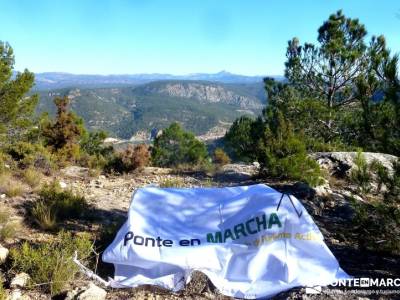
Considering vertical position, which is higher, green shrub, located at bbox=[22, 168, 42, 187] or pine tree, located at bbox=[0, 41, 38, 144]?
pine tree, located at bbox=[0, 41, 38, 144]

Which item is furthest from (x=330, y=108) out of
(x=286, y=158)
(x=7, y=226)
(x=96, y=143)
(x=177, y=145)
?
(x=177, y=145)

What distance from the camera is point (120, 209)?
706 centimetres

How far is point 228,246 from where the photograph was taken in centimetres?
441

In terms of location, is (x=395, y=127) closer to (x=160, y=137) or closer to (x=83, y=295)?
(x=83, y=295)

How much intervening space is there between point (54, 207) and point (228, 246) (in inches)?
122

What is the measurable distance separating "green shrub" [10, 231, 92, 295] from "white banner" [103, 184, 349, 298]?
36 centimetres

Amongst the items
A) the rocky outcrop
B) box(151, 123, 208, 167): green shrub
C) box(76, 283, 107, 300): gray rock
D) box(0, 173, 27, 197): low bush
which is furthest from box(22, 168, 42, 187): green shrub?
box(151, 123, 208, 167): green shrub

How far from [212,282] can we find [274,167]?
549 cm

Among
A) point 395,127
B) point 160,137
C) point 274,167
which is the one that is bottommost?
point 160,137

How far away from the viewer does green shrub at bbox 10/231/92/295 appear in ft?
13.2

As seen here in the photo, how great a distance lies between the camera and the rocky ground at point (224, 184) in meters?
4.05

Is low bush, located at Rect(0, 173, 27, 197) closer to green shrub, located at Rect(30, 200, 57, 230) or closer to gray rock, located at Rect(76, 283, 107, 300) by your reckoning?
green shrub, located at Rect(30, 200, 57, 230)

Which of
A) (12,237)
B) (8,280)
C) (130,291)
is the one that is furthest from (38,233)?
(130,291)

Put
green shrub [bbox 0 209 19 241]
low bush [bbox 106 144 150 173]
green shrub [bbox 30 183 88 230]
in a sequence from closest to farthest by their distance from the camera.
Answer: green shrub [bbox 0 209 19 241]
green shrub [bbox 30 183 88 230]
low bush [bbox 106 144 150 173]
